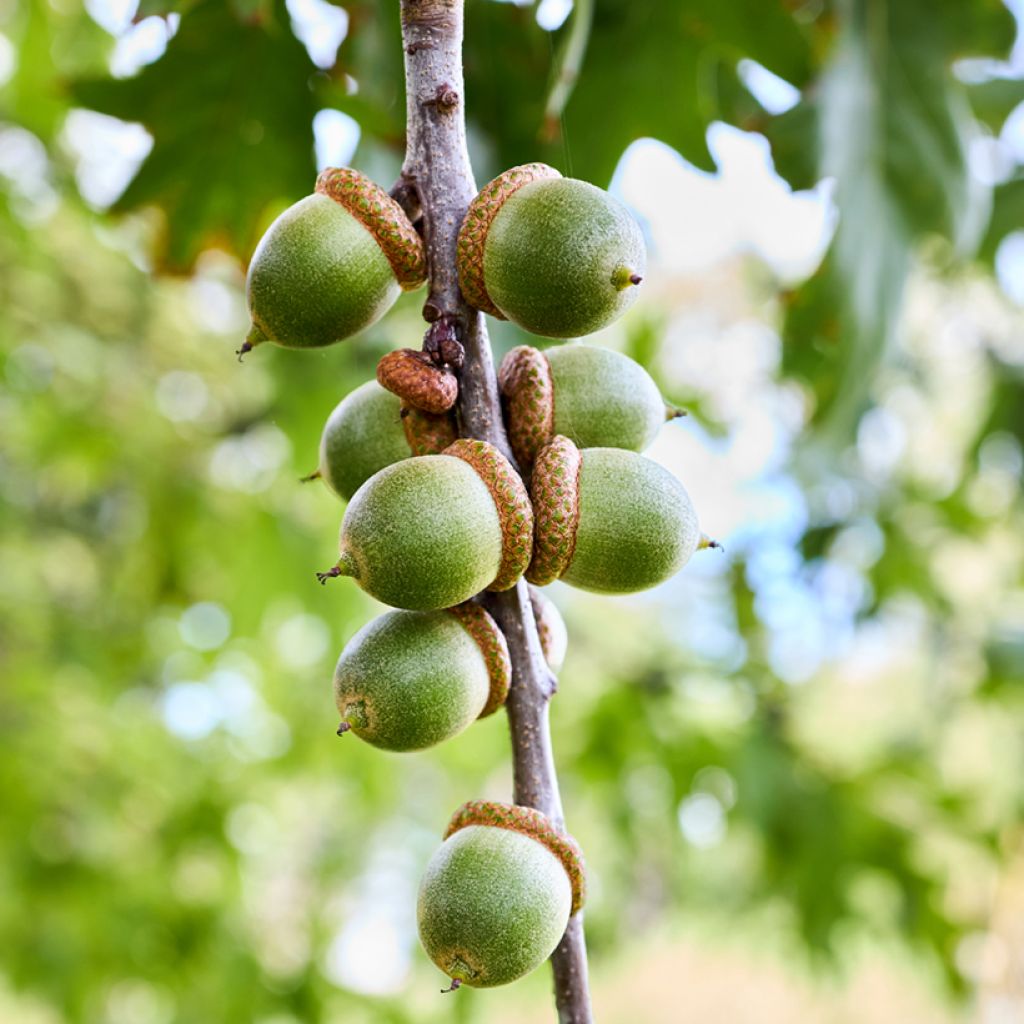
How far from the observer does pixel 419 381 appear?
1.06 m

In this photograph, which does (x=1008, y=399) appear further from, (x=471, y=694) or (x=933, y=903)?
(x=471, y=694)

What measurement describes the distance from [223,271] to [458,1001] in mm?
3607

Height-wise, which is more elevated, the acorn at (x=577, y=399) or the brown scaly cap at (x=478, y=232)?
the brown scaly cap at (x=478, y=232)

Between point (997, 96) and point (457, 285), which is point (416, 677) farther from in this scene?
point (997, 96)

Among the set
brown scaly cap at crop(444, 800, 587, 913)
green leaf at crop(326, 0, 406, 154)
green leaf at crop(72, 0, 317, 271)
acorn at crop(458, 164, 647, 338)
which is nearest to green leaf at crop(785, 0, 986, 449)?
green leaf at crop(326, 0, 406, 154)

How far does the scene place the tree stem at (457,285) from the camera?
1063mm

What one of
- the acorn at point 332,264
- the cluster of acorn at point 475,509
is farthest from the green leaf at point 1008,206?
the acorn at point 332,264

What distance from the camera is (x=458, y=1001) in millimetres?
4828

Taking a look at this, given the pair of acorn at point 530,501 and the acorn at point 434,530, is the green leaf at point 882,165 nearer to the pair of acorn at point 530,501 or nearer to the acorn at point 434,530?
the pair of acorn at point 530,501

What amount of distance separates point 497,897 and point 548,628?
34 centimetres

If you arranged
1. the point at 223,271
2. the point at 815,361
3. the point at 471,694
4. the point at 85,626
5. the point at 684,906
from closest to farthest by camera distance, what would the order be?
the point at 471,694, the point at 815,361, the point at 223,271, the point at 85,626, the point at 684,906

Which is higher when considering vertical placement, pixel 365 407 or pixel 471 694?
pixel 365 407

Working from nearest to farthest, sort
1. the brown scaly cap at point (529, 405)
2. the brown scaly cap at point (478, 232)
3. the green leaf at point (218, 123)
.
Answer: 1. the brown scaly cap at point (478, 232)
2. the brown scaly cap at point (529, 405)
3. the green leaf at point (218, 123)

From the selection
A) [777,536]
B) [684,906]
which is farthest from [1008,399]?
[684,906]
